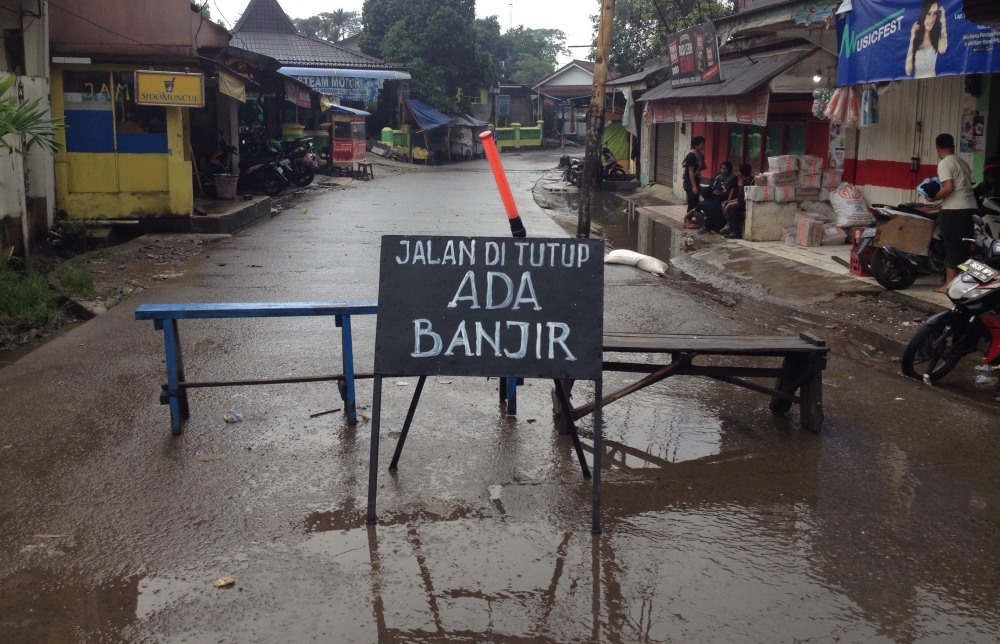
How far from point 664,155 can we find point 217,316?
69.8 feet

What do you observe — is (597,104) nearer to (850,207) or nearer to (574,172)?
(850,207)

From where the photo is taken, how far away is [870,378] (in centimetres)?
682

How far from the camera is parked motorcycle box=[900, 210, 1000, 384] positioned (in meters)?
6.46

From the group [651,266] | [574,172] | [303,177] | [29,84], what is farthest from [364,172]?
[651,266]

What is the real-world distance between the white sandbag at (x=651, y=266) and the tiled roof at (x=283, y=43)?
2789 cm

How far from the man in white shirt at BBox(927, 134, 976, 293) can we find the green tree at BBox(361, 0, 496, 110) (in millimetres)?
36608

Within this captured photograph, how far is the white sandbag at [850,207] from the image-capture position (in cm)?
1259

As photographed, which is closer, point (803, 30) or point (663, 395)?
point (663, 395)

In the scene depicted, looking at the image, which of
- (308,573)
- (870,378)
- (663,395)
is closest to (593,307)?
(308,573)

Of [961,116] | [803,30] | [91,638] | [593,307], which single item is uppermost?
[803,30]

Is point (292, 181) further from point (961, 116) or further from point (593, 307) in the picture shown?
point (593, 307)

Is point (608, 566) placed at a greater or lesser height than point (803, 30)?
lesser

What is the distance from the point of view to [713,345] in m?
5.45

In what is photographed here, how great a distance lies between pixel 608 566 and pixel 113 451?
3.02 m
